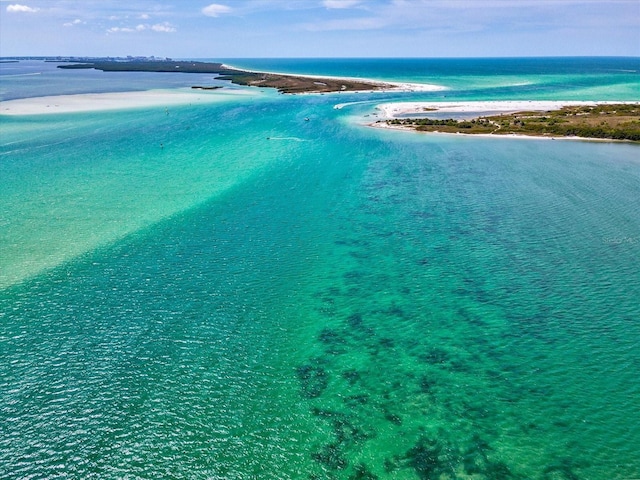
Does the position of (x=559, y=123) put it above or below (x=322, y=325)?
above

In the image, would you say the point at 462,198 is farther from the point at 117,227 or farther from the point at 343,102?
the point at 343,102

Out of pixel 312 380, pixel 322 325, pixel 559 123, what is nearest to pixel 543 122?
pixel 559 123

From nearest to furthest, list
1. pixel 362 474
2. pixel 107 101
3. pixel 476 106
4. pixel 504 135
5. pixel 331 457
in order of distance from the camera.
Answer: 1. pixel 362 474
2. pixel 331 457
3. pixel 504 135
4. pixel 476 106
5. pixel 107 101

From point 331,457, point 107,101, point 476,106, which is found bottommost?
point 331,457

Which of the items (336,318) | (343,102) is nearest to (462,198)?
(336,318)

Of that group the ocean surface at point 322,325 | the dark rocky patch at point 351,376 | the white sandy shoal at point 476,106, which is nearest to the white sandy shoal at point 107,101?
the white sandy shoal at point 476,106

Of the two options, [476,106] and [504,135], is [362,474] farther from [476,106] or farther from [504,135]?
[476,106]

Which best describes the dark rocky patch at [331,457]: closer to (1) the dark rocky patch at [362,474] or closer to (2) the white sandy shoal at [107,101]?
(1) the dark rocky patch at [362,474]
